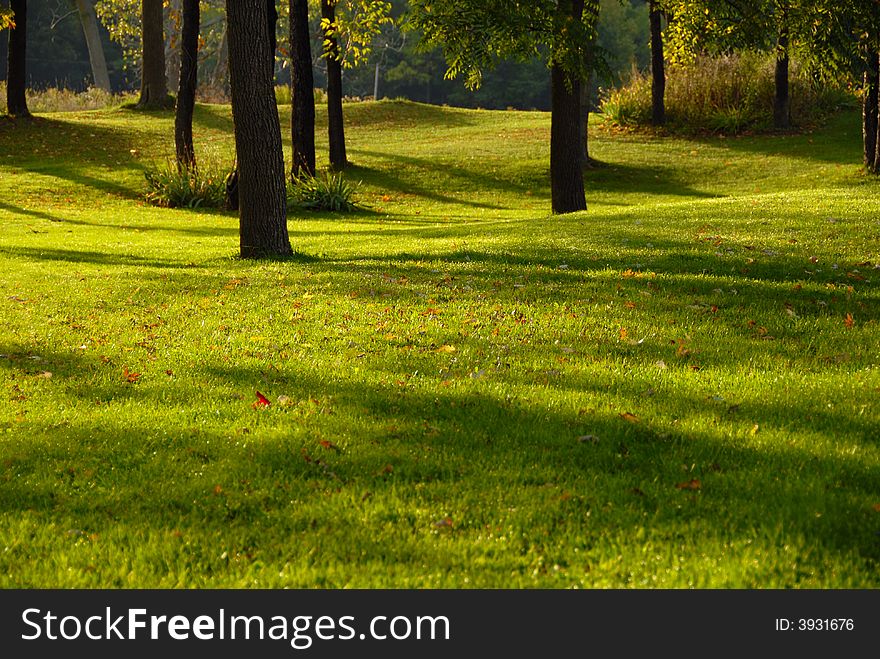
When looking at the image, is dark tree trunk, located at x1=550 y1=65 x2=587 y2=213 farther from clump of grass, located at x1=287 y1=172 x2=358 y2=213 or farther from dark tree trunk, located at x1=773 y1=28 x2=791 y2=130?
dark tree trunk, located at x1=773 y1=28 x2=791 y2=130

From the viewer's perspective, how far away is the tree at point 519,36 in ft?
48.2

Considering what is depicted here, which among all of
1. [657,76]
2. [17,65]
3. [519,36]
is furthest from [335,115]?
[519,36]

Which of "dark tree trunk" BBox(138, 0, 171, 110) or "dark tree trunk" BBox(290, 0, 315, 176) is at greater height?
"dark tree trunk" BBox(138, 0, 171, 110)

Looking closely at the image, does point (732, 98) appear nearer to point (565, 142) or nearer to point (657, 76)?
point (657, 76)

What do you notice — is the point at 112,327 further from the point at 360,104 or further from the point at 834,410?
the point at 360,104

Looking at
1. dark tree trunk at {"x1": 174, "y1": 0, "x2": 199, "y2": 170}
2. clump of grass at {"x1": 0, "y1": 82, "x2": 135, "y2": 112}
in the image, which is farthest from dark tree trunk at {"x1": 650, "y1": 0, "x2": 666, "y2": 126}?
clump of grass at {"x1": 0, "y1": 82, "x2": 135, "y2": 112}

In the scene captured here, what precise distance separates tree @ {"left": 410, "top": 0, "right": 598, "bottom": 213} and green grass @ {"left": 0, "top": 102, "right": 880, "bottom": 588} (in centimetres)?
304

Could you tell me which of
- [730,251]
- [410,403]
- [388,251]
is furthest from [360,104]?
[410,403]

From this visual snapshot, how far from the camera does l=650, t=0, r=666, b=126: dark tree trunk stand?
31.5 meters

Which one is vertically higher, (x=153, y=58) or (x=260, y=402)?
(x=153, y=58)

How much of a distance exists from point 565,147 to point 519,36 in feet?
12.0

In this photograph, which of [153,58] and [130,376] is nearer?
[130,376]

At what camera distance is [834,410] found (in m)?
5.97

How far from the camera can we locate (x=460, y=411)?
6176mm
